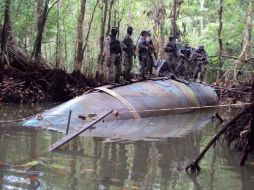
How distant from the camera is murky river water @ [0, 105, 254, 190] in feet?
19.5

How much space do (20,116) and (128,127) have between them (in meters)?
3.40

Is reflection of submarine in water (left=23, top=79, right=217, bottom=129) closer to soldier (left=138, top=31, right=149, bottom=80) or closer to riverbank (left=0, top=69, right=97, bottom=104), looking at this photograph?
soldier (left=138, top=31, right=149, bottom=80)

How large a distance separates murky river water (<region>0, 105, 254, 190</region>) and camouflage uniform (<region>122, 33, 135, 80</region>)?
19.3 ft

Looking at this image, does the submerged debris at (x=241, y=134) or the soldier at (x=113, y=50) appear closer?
the submerged debris at (x=241, y=134)

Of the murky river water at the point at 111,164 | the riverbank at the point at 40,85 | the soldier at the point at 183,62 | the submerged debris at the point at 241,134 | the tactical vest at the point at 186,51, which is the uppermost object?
the tactical vest at the point at 186,51

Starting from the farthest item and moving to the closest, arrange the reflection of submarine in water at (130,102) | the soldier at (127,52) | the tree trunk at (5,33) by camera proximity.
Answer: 1. the tree trunk at (5,33)
2. the soldier at (127,52)
3. the reflection of submarine in water at (130,102)

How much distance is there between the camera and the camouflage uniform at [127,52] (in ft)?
50.2

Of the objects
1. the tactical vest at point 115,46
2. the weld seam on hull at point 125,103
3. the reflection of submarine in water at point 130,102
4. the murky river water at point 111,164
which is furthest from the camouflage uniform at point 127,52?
the murky river water at point 111,164

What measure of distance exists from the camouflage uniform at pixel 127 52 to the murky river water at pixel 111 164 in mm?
5884

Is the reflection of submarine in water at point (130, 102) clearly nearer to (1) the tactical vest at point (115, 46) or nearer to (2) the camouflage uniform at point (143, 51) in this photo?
(2) the camouflage uniform at point (143, 51)

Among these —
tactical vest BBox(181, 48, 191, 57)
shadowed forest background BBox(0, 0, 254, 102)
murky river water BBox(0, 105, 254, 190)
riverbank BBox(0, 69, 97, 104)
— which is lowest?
murky river water BBox(0, 105, 254, 190)

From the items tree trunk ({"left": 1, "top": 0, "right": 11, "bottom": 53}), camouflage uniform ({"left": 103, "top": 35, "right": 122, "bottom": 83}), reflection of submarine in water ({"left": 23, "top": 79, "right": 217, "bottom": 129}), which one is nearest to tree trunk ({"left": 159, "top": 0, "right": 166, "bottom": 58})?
reflection of submarine in water ({"left": 23, "top": 79, "right": 217, "bottom": 129})

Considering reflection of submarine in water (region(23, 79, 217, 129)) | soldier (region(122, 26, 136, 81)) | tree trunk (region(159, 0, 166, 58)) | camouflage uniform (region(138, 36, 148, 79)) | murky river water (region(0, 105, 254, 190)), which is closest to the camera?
murky river water (region(0, 105, 254, 190))

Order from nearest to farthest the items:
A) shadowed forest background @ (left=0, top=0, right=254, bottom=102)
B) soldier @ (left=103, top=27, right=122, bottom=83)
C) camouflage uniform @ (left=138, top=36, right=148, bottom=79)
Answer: soldier @ (left=103, top=27, right=122, bottom=83) → camouflage uniform @ (left=138, top=36, right=148, bottom=79) → shadowed forest background @ (left=0, top=0, right=254, bottom=102)
